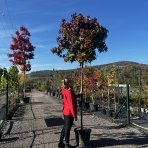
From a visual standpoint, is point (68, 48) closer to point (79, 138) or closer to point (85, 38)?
point (85, 38)

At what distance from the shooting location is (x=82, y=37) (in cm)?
1061

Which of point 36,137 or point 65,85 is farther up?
point 65,85

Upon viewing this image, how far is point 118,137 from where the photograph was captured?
1086cm

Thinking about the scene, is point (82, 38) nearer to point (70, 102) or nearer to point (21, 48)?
point (70, 102)

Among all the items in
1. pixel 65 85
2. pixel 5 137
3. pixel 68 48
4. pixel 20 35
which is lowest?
pixel 5 137

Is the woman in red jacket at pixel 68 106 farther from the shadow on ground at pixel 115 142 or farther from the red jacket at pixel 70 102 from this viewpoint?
the shadow on ground at pixel 115 142

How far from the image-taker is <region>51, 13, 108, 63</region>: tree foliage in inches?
413

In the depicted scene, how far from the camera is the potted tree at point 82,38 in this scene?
1049cm

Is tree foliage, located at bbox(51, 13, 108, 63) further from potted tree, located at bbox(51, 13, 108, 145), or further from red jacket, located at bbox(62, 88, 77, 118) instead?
red jacket, located at bbox(62, 88, 77, 118)

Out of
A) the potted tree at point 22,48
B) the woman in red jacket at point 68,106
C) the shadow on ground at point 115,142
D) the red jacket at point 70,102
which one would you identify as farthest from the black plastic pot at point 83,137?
the potted tree at point 22,48

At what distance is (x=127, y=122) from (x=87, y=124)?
1548mm

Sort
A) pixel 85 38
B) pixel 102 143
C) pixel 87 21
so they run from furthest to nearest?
pixel 87 21 → pixel 85 38 → pixel 102 143

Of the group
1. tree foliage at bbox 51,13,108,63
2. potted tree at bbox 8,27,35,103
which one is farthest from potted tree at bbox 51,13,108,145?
potted tree at bbox 8,27,35,103

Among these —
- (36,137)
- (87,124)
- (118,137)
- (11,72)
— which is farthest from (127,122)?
(11,72)
